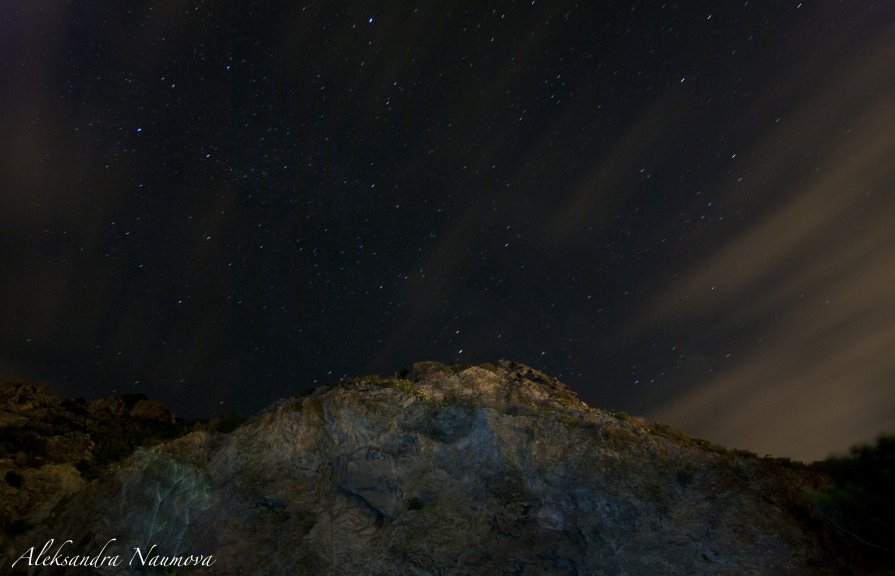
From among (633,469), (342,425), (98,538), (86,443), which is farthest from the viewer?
(86,443)

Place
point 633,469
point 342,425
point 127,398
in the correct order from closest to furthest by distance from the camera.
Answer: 1. point 633,469
2. point 342,425
3. point 127,398

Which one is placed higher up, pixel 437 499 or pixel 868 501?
pixel 868 501

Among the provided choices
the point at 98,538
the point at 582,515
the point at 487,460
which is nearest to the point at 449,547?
the point at 487,460

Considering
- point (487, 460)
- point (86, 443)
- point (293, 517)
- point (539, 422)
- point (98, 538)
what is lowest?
point (98, 538)

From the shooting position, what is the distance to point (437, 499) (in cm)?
2462

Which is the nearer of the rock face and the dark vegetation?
the dark vegetation

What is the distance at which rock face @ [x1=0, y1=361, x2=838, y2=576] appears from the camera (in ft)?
72.4

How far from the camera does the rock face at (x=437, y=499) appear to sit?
2206cm

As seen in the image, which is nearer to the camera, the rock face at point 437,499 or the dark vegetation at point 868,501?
the dark vegetation at point 868,501

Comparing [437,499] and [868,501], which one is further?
[437,499]

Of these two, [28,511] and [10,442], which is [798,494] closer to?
[28,511]

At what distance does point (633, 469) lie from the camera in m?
25.2

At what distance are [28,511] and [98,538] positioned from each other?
182 inches

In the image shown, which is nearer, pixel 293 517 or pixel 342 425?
pixel 293 517
